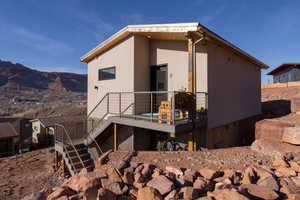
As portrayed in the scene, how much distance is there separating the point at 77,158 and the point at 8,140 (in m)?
12.6

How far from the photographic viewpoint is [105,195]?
10.3 feet

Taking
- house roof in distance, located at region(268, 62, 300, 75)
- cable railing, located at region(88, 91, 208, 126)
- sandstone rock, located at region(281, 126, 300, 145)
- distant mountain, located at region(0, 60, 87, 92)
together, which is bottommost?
sandstone rock, located at region(281, 126, 300, 145)

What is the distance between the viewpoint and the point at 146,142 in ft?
24.6

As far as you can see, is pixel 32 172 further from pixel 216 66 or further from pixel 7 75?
pixel 7 75

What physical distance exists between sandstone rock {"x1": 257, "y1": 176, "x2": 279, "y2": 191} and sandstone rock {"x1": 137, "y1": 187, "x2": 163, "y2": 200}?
2.10 metres

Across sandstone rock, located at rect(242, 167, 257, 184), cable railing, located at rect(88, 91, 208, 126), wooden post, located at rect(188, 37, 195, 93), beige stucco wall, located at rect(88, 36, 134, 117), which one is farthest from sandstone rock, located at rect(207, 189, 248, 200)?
beige stucco wall, located at rect(88, 36, 134, 117)

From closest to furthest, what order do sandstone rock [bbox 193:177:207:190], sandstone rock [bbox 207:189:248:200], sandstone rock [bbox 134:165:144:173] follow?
1. sandstone rock [bbox 207:189:248:200]
2. sandstone rock [bbox 193:177:207:190]
3. sandstone rock [bbox 134:165:144:173]

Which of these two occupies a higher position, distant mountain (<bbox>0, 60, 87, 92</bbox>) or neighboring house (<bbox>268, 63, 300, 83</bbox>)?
distant mountain (<bbox>0, 60, 87, 92</bbox>)

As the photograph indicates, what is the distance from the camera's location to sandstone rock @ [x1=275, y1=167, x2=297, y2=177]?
137 inches

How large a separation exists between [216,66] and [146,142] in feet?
15.3

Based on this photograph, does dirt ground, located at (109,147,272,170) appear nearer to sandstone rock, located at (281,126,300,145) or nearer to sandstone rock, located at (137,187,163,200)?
sandstone rock, located at (137,187,163,200)

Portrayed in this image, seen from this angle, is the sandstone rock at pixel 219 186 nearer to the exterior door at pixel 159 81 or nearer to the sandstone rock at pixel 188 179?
the sandstone rock at pixel 188 179

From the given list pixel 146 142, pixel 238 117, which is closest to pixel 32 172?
pixel 146 142

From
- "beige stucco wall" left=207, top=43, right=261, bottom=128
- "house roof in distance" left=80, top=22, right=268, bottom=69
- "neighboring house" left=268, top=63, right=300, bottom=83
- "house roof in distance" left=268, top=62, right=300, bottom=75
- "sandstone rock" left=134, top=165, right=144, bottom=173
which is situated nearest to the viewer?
"sandstone rock" left=134, top=165, right=144, bottom=173
